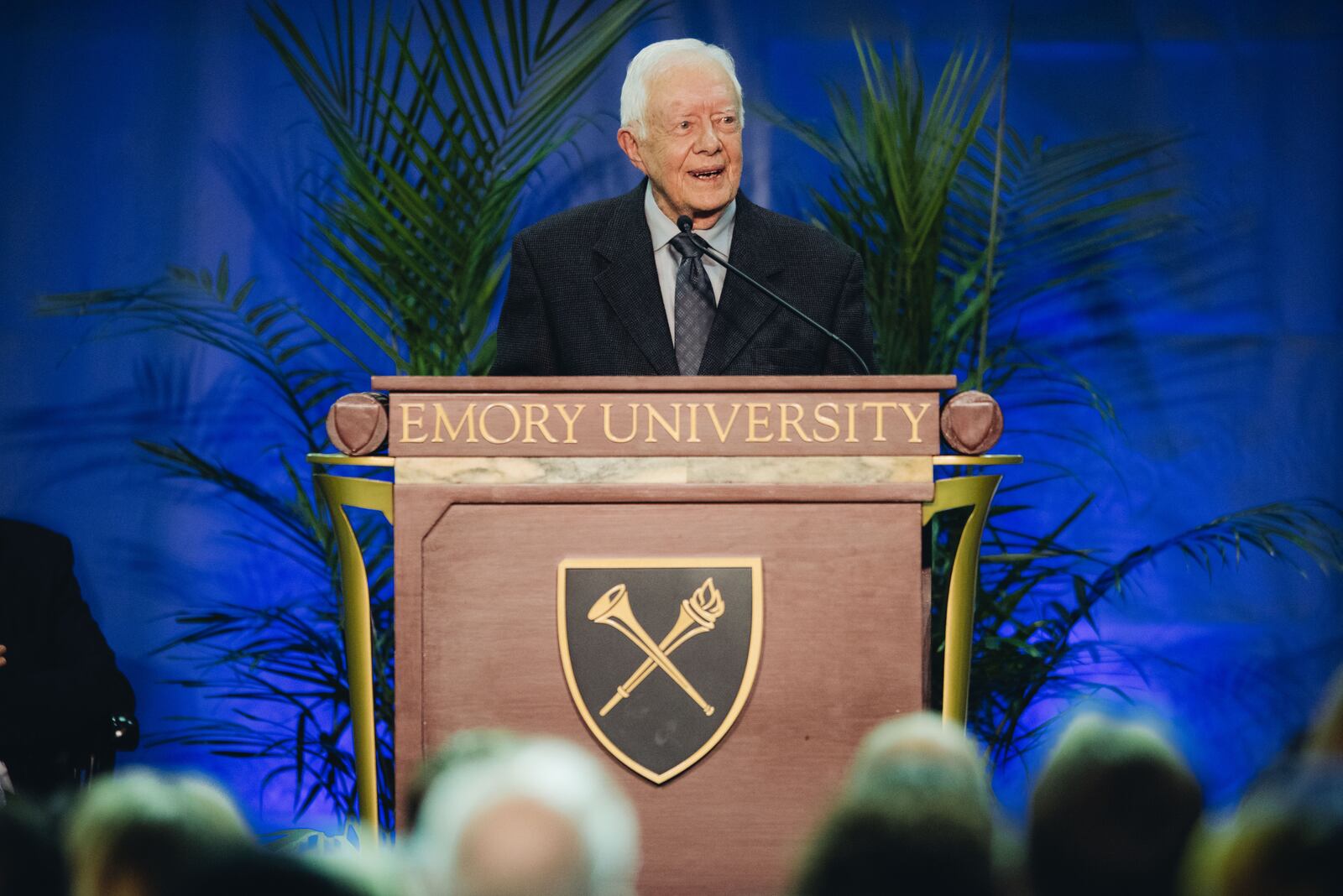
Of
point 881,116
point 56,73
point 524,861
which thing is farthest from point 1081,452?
point 524,861

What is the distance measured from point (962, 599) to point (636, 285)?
788 millimetres

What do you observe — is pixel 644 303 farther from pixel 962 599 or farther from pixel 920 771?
pixel 920 771

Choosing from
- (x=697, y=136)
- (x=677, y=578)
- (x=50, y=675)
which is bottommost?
(x=50, y=675)

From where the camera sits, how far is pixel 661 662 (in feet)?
5.85

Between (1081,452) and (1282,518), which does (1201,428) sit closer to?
(1081,452)

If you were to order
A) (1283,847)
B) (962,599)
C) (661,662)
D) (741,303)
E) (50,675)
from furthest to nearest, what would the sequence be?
(50,675) → (741,303) → (962,599) → (661,662) → (1283,847)

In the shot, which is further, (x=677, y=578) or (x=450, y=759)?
(x=677, y=578)

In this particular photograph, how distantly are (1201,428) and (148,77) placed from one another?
2941mm

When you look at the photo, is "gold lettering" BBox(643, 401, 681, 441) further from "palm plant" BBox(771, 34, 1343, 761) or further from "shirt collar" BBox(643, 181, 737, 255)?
"palm plant" BBox(771, 34, 1343, 761)

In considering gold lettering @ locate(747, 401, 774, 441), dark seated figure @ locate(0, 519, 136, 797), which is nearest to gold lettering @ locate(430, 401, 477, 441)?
gold lettering @ locate(747, 401, 774, 441)

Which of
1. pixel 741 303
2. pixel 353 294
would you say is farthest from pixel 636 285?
pixel 353 294

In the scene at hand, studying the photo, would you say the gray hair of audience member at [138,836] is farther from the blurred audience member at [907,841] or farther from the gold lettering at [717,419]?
the gold lettering at [717,419]

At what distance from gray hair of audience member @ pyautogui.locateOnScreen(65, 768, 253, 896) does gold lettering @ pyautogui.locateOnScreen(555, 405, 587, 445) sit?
110 centimetres

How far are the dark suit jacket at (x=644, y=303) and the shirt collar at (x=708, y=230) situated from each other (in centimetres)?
2
